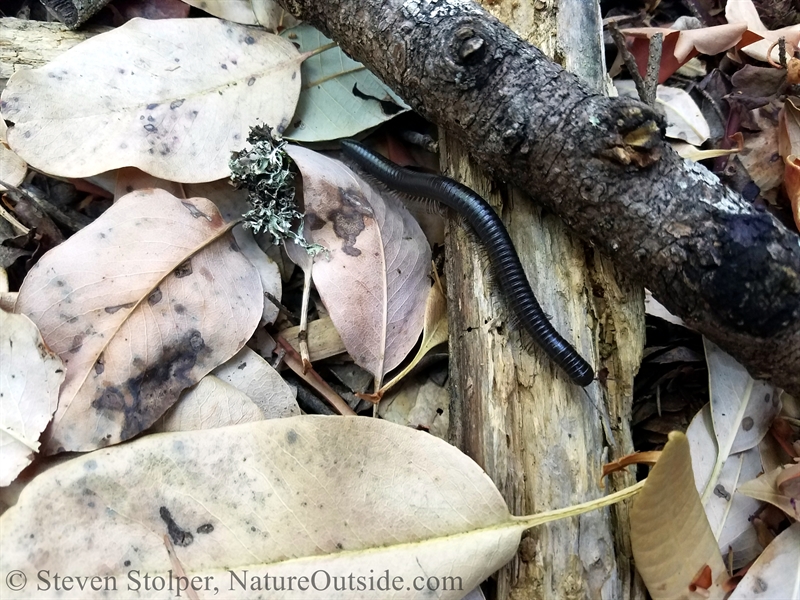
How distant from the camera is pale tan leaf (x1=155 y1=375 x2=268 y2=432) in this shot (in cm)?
187

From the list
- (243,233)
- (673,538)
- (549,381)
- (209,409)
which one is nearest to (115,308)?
(209,409)

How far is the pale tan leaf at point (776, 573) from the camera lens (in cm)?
172

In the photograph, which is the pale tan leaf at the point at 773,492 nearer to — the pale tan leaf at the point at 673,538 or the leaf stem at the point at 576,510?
the pale tan leaf at the point at 673,538

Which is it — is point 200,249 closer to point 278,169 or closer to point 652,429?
point 278,169

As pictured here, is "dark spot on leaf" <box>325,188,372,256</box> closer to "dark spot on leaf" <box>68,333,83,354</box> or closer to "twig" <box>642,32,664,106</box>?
"dark spot on leaf" <box>68,333,83,354</box>

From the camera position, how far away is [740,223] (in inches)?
67.2

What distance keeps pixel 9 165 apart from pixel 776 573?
9.49ft

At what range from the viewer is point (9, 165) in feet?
7.28

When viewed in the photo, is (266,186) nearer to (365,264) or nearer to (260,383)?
(365,264)

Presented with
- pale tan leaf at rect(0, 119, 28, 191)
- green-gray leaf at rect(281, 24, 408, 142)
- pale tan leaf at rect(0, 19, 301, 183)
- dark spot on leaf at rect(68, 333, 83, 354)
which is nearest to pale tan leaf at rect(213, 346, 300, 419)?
dark spot on leaf at rect(68, 333, 83, 354)

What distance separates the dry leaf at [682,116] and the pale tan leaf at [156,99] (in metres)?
1.54

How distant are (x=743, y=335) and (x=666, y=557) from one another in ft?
2.21

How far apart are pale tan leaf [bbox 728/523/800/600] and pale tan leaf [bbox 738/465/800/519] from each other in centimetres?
6

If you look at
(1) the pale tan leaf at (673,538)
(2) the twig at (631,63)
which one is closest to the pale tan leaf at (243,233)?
(1) the pale tan leaf at (673,538)
